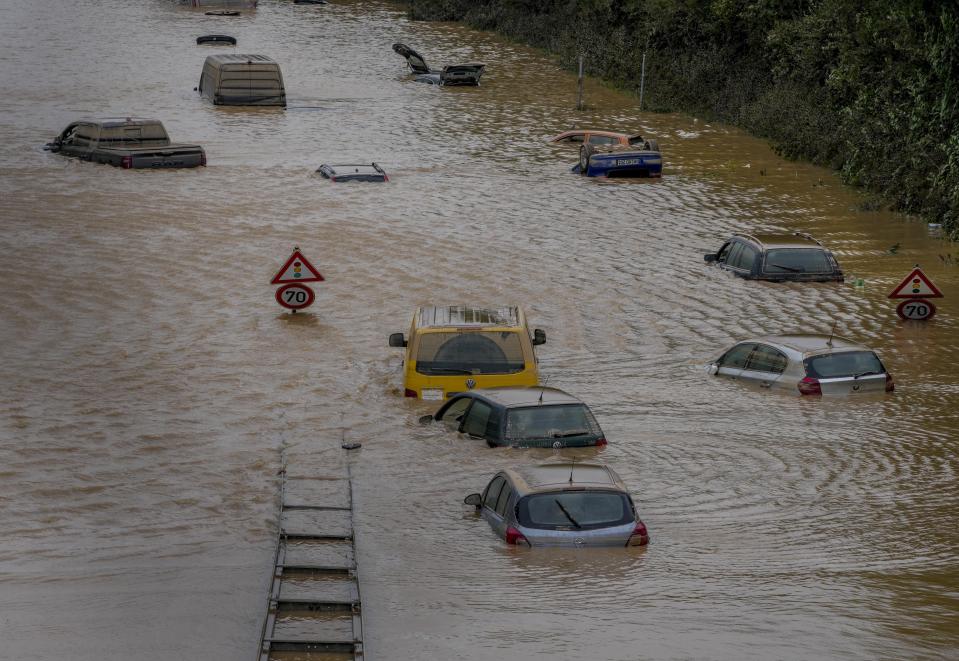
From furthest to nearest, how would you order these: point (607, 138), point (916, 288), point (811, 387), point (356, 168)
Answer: point (607, 138), point (356, 168), point (916, 288), point (811, 387)

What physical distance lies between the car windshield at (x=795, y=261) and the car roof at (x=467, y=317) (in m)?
9.64

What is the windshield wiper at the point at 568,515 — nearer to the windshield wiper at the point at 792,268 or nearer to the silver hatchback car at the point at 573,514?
the silver hatchback car at the point at 573,514

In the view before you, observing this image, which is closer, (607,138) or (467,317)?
(467,317)

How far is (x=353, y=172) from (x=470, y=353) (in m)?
21.2

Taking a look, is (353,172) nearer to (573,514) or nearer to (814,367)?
(814,367)

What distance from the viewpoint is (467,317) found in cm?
2183

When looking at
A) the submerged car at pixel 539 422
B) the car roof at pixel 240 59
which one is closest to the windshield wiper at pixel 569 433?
the submerged car at pixel 539 422

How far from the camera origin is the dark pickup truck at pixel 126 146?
42.6 m

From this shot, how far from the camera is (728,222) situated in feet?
123

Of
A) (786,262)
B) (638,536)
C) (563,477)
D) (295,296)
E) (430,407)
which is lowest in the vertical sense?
(295,296)

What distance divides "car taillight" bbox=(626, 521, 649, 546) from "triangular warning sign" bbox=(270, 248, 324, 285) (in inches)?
530

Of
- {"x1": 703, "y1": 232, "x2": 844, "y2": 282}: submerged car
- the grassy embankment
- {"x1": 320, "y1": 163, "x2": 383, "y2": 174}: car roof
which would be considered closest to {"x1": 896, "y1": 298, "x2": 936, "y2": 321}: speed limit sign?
{"x1": 703, "y1": 232, "x2": 844, "y2": 282}: submerged car

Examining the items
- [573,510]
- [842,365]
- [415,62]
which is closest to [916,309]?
[842,365]

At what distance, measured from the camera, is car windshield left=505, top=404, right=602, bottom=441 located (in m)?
18.7
